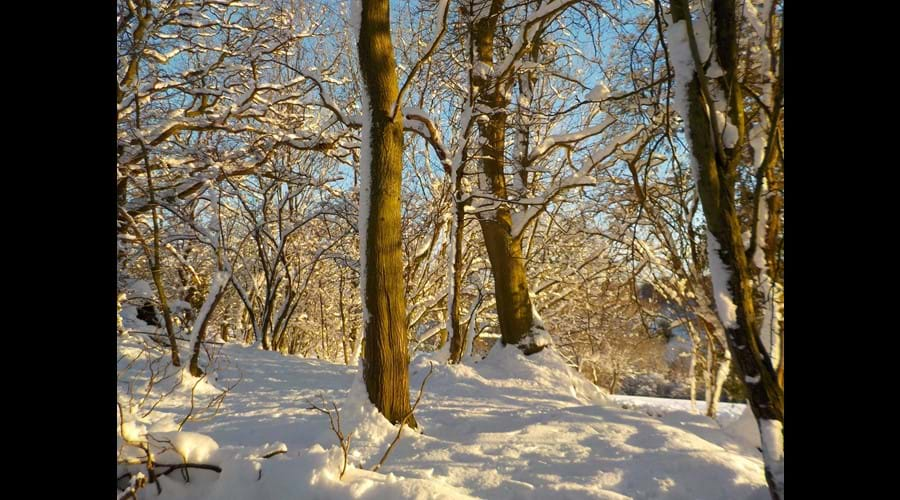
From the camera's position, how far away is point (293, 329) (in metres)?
18.5

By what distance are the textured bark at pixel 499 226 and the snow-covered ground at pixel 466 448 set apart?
→ 939 millimetres

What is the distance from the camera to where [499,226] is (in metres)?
6.75

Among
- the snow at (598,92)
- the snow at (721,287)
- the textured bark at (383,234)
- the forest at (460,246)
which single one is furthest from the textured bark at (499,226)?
the snow at (721,287)

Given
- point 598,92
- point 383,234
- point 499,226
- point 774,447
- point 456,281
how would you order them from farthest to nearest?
point 456,281
point 499,226
point 598,92
point 383,234
point 774,447

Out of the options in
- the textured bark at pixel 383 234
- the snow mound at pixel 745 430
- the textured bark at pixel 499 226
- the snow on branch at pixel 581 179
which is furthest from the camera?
the textured bark at pixel 499 226

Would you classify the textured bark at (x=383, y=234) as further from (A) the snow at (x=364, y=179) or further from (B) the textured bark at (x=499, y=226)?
(B) the textured bark at (x=499, y=226)

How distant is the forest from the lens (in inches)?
79.9

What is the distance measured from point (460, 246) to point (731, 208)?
16.6 ft

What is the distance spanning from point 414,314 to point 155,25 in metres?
9.94

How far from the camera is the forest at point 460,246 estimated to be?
203 centimetres

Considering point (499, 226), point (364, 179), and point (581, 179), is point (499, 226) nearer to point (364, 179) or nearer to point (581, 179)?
point (581, 179)

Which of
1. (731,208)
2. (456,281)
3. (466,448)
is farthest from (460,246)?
(731,208)
